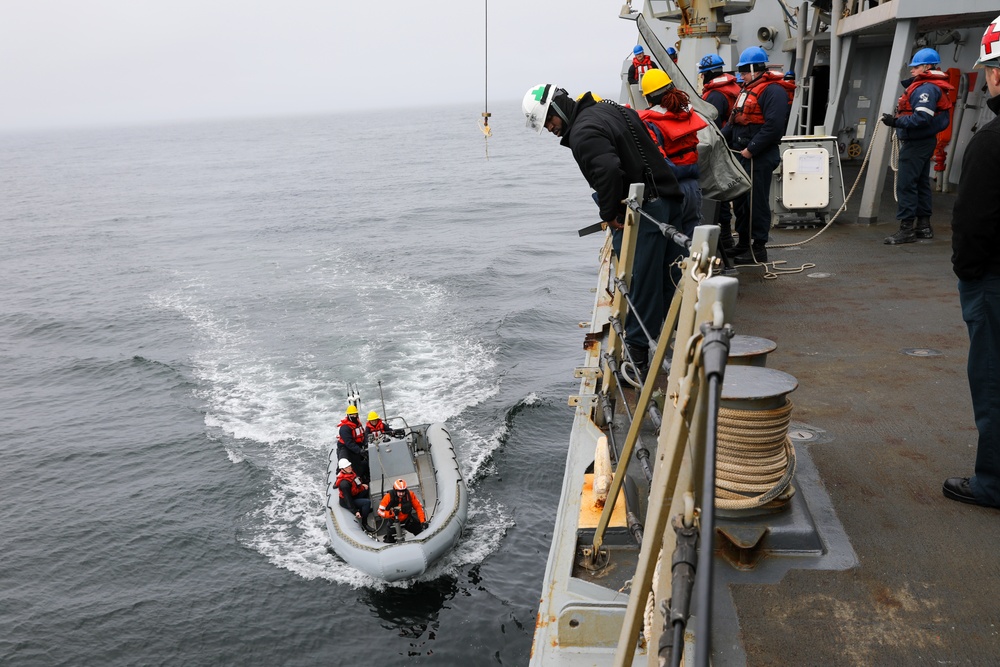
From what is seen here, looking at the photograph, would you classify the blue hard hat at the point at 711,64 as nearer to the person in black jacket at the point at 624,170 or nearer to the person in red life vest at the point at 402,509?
the person in black jacket at the point at 624,170

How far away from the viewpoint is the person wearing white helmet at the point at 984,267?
3.03 metres

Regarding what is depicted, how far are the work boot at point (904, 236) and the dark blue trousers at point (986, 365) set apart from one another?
6.29 metres

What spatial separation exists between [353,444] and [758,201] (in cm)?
826

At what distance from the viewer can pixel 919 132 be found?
27.9ft

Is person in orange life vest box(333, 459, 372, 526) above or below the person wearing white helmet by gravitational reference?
below

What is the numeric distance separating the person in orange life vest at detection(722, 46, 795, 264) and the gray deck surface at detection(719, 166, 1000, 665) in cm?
88

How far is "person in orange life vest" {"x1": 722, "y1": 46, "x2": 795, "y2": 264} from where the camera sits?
7922 millimetres

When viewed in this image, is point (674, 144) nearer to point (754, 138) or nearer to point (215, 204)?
point (754, 138)

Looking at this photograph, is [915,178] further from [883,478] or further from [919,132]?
[883,478]

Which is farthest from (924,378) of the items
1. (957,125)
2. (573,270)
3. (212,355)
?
(573,270)

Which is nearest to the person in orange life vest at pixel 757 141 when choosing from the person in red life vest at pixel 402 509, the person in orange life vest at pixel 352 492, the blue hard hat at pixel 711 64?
the blue hard hat at pixel 711 64

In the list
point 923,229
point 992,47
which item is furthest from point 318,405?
point 992,47

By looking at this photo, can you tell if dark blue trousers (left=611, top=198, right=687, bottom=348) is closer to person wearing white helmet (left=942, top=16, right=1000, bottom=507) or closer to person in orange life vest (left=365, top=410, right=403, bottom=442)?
person wearing white helmet (left=942, top=16, right=1000, bottom=507)

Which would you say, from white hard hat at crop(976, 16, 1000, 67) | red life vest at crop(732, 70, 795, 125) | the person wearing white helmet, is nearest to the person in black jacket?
the person wearing white helmet
